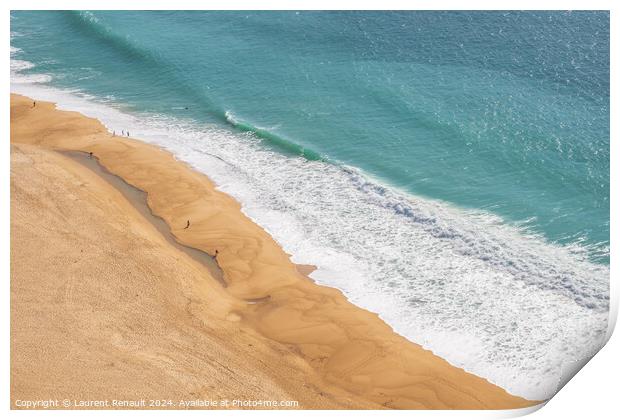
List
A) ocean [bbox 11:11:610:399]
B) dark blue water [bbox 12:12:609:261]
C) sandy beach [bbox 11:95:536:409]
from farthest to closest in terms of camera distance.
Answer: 1. dark blue water [bbox 12:12:609:261]
2. ocean [bbox 11:11:610:399]
3. sandy beach [bbox 11:95:536:409]

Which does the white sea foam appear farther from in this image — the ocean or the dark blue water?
the dark blue water

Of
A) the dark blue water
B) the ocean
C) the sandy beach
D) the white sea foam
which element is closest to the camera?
the sandy beach

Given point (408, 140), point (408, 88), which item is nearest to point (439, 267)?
point (408, 140)

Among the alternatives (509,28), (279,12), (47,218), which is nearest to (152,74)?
(279,12)

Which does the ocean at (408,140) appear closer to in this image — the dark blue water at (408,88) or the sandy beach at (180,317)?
the dark blue water at (408,88)

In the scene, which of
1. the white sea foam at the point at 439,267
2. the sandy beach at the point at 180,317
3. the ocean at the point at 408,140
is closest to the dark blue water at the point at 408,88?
the ocean at the point at 408,140

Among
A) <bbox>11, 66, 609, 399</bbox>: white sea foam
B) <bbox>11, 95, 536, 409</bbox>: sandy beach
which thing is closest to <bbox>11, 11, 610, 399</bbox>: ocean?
<bbox>11, 66, 609, 399</bbox>: white sea foam

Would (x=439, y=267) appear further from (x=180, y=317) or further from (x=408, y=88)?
(x=408, y=88)

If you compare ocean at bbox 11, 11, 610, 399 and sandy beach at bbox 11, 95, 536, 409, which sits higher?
ocean at bbox 11, 11, 610, 399
